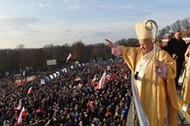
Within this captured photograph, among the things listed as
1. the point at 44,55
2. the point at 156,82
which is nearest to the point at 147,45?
the point at 156,82

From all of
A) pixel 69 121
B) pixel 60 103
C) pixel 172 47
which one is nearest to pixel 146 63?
pixel 172 47

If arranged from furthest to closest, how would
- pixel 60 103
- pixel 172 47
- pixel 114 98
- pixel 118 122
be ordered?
pixel 60 103 → pixel 114 98 → pixel 118 122 → pixel 172 47

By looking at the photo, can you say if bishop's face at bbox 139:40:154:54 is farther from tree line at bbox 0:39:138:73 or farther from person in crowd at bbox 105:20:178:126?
tree line at bbox 0:39:138:73

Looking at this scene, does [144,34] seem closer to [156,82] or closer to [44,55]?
[156,82]

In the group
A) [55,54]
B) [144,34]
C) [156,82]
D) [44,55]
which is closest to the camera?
[156,82]

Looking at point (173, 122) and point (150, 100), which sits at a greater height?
point (150, 100)

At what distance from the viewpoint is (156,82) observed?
5.38 m

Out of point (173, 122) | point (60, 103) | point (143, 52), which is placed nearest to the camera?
point (173, 122)

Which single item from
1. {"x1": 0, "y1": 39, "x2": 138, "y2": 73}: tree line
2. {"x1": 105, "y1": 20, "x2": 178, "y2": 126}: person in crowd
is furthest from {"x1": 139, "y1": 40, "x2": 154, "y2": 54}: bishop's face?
{"x1": 0, "y1": 39, "x2": 138, "y2": 73}: tree line

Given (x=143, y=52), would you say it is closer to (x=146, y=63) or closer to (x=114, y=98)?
(x=146, y=63)

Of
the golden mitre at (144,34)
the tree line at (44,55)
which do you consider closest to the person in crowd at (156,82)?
the golden mitre at (144,34)

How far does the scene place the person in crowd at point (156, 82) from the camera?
521cm

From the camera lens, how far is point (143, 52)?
6.14m

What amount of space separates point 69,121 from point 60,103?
25.5 ft
